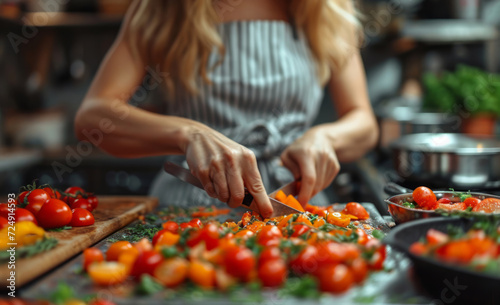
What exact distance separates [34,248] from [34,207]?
242 mm

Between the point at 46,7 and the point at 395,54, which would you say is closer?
the point at 46,7

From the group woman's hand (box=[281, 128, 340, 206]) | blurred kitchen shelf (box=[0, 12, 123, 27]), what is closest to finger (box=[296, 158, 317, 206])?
woman's hand (box=[281, 128, 340, 206])

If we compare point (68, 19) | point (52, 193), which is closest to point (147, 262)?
point (52, 193)

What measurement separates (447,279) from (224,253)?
352 mm

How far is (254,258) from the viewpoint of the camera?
77 cm

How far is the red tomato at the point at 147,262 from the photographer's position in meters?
0.77

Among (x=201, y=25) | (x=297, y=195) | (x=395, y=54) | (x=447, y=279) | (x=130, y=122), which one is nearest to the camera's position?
(x=447, y=279)

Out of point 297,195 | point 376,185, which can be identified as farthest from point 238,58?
point 376,185

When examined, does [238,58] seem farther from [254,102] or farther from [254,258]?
[254,258]

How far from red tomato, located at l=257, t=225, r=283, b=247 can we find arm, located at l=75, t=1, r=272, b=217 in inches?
8.1

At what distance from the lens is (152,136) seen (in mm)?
1396

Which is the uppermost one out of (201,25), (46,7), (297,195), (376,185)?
(46,7)

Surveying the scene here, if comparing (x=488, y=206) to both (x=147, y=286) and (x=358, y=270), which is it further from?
(x=147, y=286)

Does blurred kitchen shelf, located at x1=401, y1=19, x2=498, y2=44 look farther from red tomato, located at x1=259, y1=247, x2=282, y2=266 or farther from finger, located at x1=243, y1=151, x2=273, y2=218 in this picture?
red tomato, located at x1=259, y1=247, x2=282, y2=266
